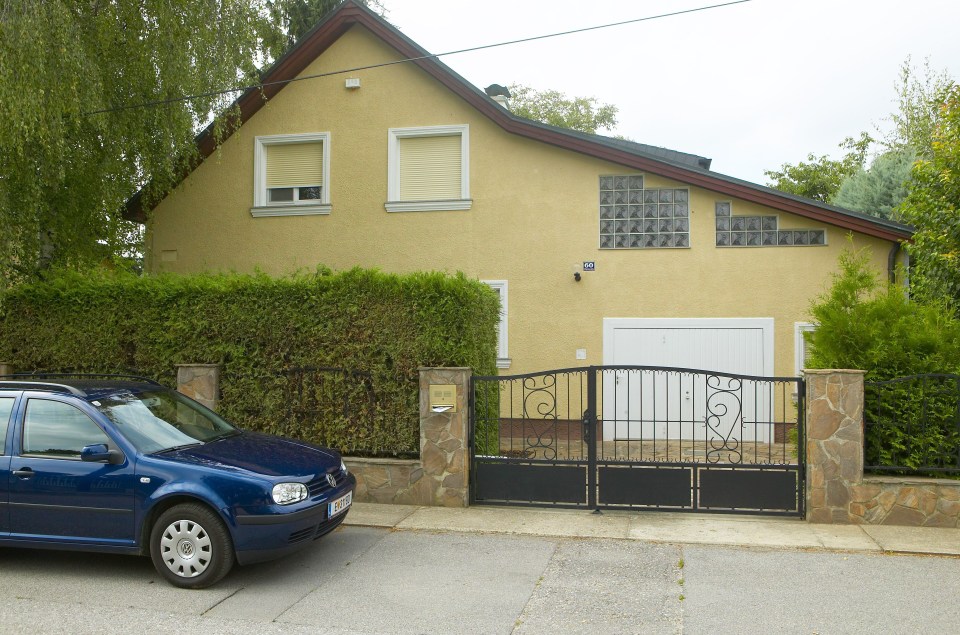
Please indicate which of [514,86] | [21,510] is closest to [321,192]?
[21,510]

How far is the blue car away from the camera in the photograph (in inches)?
226

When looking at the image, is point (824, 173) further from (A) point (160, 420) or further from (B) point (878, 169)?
(A) point (160, 420)

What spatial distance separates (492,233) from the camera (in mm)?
13531

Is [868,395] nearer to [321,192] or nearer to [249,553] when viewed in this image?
[249,553]

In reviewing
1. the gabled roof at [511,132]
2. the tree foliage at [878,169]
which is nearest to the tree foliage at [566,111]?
the tree foliage at [878,169]

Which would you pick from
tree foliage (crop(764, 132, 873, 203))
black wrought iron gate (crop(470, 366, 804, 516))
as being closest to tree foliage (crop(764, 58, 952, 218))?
tree foliage (crop(764, 132, 873, 203))

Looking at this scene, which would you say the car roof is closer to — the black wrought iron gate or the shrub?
the black wrought iron gate

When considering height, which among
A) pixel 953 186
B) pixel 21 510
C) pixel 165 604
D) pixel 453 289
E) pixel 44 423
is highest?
pixel 953 186

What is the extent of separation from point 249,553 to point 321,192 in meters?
9.52

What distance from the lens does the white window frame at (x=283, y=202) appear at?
1409 centimetres

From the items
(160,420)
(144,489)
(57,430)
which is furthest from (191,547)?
(57,430)

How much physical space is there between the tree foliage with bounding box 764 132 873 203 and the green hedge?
27134mm

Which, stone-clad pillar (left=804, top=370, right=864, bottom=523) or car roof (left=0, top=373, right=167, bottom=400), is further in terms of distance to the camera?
stone-clad pillar (left=804, top=370, right=864, bottom=523)

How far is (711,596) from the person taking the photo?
559 centimetres
